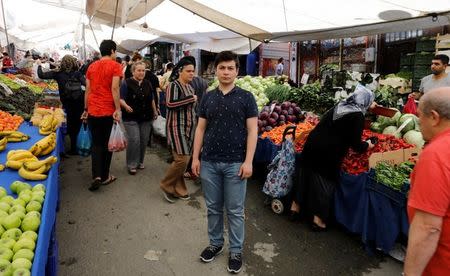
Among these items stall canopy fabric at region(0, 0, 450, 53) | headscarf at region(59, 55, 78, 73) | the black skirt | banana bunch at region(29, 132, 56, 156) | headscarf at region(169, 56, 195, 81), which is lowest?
the black skirt

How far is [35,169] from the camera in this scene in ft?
10.5

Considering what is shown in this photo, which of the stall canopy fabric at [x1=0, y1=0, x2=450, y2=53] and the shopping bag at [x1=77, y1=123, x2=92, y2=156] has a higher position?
the stall canopy fabric at [x1=0, y1=0, x2=450, y2=53]

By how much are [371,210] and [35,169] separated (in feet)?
10.7

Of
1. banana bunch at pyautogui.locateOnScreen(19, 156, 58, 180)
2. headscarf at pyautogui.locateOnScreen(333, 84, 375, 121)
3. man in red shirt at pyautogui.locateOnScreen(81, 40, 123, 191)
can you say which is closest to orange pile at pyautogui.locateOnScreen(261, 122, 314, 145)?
headscarf at pyautogui.locateOnScreen(333, 84, 375, 121)

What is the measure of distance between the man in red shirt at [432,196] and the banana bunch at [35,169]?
9.46 ft

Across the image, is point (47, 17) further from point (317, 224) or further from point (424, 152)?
point (424, 152)

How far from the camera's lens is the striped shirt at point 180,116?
4.38 meters

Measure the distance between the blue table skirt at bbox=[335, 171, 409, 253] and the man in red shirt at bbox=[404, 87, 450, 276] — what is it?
1.72m

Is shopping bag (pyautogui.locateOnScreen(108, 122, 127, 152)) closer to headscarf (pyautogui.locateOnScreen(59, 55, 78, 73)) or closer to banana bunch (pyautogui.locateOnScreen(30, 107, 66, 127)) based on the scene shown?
banana bunch (pyautogui.locateOnScreen(30, 107, 66, 127))

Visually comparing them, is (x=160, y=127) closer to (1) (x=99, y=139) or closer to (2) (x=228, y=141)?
(1) (x=99, y=139)

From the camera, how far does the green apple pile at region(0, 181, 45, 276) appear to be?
186 centimetres

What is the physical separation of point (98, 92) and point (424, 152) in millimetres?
4263

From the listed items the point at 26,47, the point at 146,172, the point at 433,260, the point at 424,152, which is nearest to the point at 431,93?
the point at 424,152

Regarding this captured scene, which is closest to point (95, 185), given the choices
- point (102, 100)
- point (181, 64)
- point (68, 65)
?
point (102, 100)
